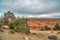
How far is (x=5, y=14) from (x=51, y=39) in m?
8.83

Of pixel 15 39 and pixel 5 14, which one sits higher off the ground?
pixel 5 14

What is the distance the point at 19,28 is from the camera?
22.4 m

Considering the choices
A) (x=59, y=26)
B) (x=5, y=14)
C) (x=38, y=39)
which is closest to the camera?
(x=38, y=39)

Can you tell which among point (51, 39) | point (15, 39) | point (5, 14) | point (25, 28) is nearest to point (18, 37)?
point (15, 39)

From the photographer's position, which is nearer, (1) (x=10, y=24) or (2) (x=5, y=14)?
(1) (x=10, y=24)

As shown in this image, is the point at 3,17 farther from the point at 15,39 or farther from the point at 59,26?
the point at 59,26

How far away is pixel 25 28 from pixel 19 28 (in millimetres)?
740

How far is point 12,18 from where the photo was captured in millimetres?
27047

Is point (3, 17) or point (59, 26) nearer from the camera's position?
point (3, 17)

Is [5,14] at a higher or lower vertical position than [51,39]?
higher

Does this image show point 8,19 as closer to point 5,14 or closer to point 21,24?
point 5,14

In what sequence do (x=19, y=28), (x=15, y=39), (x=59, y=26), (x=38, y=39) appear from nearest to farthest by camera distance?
1. (x=15, y=39)
2. (x=38, y=39)
3. (x=19, y=28)
4. (x=59, y=26)

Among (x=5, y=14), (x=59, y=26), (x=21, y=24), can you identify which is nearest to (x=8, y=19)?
(x=5, y=14)

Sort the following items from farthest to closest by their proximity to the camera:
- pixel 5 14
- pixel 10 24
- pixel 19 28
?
1. pixel 5 14
2. pixel 10 24
3. pixel 19 28
